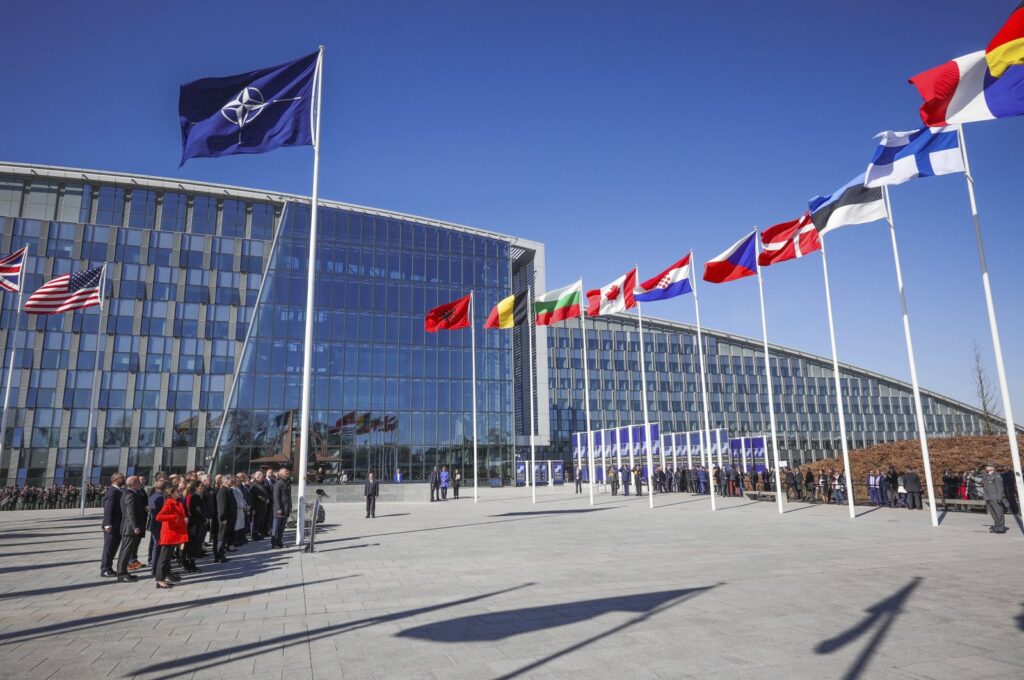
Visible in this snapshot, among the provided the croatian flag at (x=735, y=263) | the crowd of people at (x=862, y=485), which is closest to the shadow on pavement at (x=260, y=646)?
the crowd of people at (x=862, y=485)

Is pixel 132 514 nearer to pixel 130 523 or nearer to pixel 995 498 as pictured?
pixel 130 523

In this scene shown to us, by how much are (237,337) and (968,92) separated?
60371 millimetres

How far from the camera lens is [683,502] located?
100 ft

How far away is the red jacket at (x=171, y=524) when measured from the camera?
33.8 ft

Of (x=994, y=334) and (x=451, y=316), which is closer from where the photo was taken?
(x=994, y=334)

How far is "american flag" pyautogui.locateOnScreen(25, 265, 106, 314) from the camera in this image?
2669 cm

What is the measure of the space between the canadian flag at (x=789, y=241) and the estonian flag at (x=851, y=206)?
98cm

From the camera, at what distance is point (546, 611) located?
8047mm

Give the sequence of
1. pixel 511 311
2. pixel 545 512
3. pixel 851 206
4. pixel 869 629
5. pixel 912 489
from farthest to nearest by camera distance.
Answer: pixel 511 311, pixel 545 512, pixel 912 489, pixel 851 206, pixel 869 629

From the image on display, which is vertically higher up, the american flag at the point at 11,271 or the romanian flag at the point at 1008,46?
the american flag at the point at 11,271

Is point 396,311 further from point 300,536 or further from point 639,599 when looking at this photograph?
point 639,599

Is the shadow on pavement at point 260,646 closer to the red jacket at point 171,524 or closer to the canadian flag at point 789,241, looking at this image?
the red jacket at point 171,524

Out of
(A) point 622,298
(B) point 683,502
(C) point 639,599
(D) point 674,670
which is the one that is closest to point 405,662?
(D) point 674,670

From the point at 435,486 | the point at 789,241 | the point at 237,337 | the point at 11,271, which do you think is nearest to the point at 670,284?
the point at 789,241
